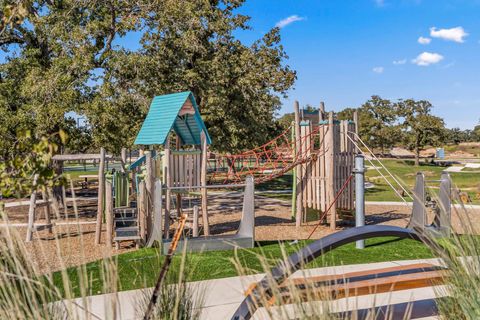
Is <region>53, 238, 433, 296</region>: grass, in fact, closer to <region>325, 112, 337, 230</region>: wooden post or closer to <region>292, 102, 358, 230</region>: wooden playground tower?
<region>325, 112, 337, 230</region>: wooden post

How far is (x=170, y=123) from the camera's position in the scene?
10.1m

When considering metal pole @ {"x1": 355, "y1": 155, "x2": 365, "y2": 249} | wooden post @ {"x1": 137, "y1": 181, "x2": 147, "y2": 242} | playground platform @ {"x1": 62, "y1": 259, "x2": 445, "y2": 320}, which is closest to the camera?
playground platform @ {"x1": 62, "y1": 259, "x2": 445, "y2": 320}

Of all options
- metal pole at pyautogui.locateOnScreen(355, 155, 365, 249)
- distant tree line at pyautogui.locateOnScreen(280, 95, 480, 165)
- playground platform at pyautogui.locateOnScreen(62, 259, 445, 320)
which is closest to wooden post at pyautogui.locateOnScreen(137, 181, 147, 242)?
playground platform at pyautogui.locateOnScreen(62, 259, 445, 320)

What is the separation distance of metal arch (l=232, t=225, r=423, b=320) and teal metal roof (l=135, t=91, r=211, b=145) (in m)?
7.09

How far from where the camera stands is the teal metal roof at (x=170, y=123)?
398 inches

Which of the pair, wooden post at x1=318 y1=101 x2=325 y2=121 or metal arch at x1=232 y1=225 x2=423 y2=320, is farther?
wooden post at x1=318 y1=101 x2=325 y2=121

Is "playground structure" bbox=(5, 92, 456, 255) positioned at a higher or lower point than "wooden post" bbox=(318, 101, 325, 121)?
lower

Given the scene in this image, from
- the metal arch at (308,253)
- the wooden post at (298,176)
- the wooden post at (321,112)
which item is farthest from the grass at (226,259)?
the wooden post at (321,112)

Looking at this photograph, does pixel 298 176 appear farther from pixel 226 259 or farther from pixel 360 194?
pixel 226 259

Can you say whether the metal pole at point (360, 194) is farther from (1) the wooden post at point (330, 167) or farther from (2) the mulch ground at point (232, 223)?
(1) the wooden post at point (330, 167)

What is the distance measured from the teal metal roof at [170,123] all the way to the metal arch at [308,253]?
7095 millimetres

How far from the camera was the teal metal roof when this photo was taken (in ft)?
33.2

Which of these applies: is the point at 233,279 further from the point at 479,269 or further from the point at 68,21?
the point at 68,21

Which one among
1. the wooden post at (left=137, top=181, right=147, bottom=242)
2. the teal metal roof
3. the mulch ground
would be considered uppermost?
the teal metal roof
